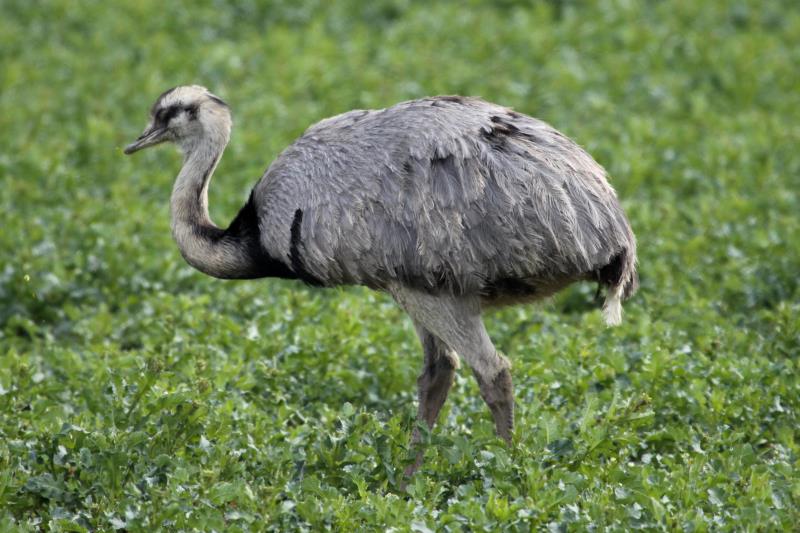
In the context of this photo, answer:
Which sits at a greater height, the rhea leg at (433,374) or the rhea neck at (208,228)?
the rhea neck at (208,228)

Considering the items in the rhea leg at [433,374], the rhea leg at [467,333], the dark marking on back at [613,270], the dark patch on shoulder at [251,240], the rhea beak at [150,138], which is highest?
the rhea beak at [150,138]

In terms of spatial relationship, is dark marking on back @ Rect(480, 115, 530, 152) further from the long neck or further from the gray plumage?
the long neck

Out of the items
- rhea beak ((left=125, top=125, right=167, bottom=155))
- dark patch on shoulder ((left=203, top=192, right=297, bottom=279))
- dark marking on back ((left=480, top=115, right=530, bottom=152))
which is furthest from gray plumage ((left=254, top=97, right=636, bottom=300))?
rhea beak ((left=125, top=125, right=167, bottom=155))

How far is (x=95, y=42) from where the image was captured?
11305mm

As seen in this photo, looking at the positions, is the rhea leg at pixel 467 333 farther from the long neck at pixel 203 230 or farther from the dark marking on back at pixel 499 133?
the long neck at pixel 203 230

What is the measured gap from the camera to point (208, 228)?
5887mm

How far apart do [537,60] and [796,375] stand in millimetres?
5632

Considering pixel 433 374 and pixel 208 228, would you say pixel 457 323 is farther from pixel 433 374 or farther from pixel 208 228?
pixel 208 228

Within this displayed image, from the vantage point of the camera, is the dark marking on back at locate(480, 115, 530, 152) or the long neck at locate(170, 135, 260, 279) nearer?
the dark marking on back at locate(480, 115, 530, 152)

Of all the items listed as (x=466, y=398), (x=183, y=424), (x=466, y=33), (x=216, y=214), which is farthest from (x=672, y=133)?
(x=183, y=424)

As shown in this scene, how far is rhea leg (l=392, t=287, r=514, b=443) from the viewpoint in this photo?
5.36m

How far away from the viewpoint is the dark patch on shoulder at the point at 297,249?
5.47 m

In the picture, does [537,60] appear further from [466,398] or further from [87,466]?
[87,466]

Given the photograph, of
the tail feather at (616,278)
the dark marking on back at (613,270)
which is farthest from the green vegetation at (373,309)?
the dark marking on back at (613,270)
